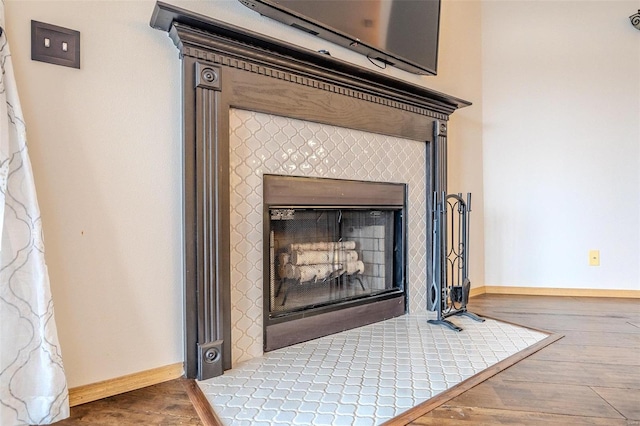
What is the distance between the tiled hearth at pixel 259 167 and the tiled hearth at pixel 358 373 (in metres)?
0.21

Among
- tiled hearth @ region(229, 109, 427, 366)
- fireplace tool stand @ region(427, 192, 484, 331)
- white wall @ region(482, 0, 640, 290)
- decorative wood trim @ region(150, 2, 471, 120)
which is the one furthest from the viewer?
white wall @ region(482, 0, 640, 290)

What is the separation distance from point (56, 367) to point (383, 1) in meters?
2.17

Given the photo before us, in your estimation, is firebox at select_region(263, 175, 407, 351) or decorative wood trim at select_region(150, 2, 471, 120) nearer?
decorative wood trim at select_region(150, 2, 471, 120)

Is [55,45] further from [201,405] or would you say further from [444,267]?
[444,267]

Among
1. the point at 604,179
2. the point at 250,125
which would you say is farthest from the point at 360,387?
the point at 604,179

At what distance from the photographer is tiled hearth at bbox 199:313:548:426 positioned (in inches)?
45.3

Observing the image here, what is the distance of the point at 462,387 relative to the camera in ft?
4.29

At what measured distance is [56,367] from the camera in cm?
110

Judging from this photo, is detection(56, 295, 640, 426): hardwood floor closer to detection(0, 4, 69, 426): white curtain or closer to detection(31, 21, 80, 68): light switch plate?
detection(0, 4, 69, 426): white curtain

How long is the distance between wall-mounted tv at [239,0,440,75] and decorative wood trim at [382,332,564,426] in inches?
63.2

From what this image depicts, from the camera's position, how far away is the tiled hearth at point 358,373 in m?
1.15

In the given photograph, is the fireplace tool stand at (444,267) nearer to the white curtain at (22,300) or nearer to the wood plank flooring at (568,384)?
the wood plank flooring at (568,384)

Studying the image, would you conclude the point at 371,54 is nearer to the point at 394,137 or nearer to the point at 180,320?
the point at 394,137

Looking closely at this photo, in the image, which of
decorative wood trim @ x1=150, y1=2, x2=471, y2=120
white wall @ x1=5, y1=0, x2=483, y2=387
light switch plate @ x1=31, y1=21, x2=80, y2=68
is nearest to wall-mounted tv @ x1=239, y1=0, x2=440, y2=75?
decorative wood trim @ x1=150, y1=2, x2=471, y2=120
